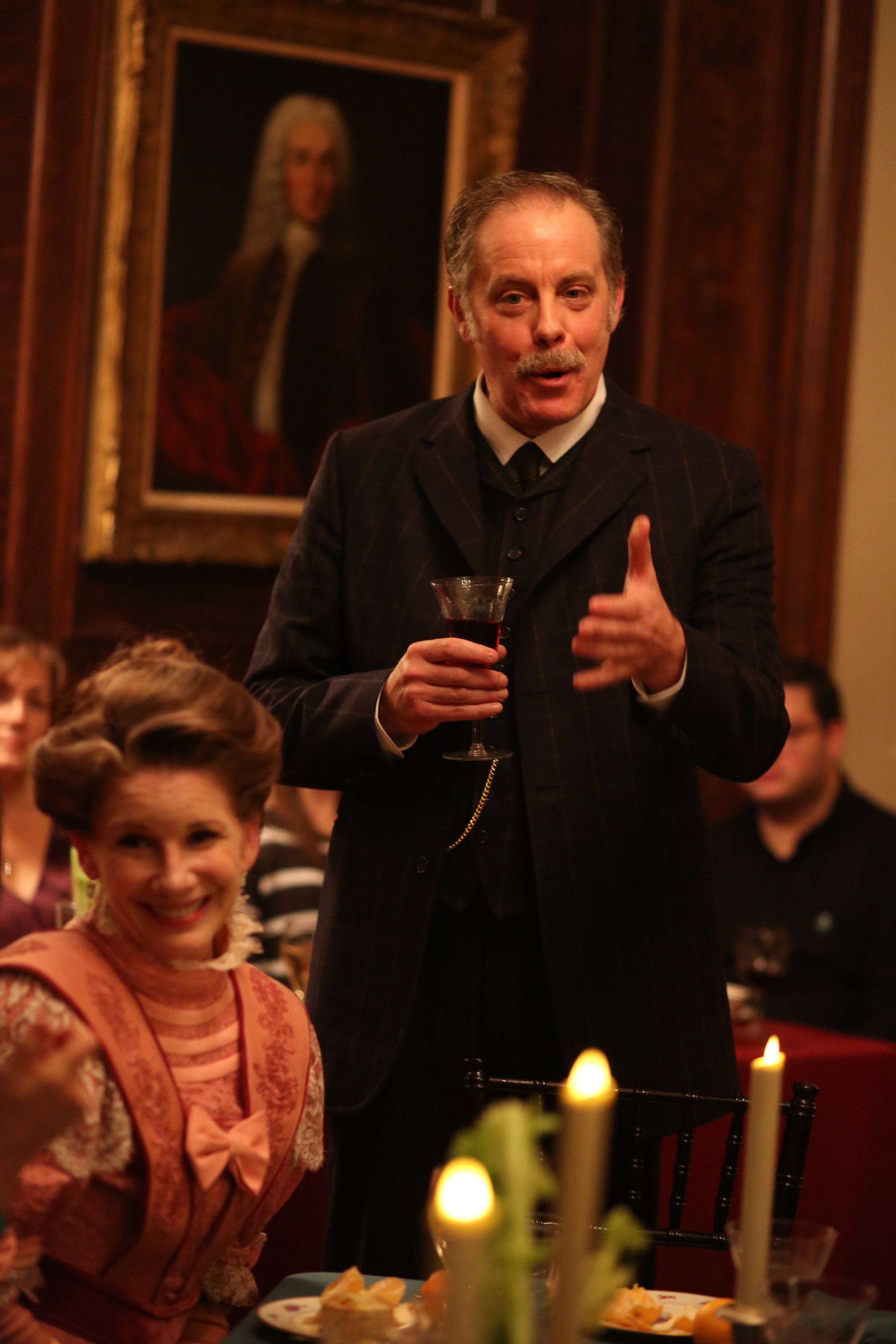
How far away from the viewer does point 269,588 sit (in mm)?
4762

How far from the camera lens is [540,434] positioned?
2207mm

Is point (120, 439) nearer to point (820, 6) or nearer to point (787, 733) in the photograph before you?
point (820, 6)

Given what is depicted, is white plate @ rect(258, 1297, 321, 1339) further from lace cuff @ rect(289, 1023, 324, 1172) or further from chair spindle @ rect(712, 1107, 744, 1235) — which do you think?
chair spindle @ rect(712, 1107, 744, 1235)

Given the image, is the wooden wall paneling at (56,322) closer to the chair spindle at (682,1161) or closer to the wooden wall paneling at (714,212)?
the wooden wall paneling at (714,212)

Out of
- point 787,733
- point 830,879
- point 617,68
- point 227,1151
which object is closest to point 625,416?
point 787,733

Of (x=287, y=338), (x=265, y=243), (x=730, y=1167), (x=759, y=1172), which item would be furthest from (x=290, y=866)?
(x=759, y=1172)

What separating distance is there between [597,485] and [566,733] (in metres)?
0.34

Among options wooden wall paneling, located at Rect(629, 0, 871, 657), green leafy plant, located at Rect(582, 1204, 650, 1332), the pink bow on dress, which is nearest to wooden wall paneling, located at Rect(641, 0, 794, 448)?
wooden wall paneling, located at Rect(629, 0, 871, 657)

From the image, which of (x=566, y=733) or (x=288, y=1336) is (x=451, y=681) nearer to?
(x=566, y=733)

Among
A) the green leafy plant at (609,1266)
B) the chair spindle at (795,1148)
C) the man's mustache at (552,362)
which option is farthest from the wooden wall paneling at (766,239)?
the green leafy plant at (609,1266)

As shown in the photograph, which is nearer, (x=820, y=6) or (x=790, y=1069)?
(x=790, y=1069)

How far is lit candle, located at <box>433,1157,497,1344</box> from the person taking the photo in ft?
2.96

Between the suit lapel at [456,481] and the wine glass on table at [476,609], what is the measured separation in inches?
A: 6.9

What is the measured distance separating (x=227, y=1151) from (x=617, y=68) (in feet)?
13.0
